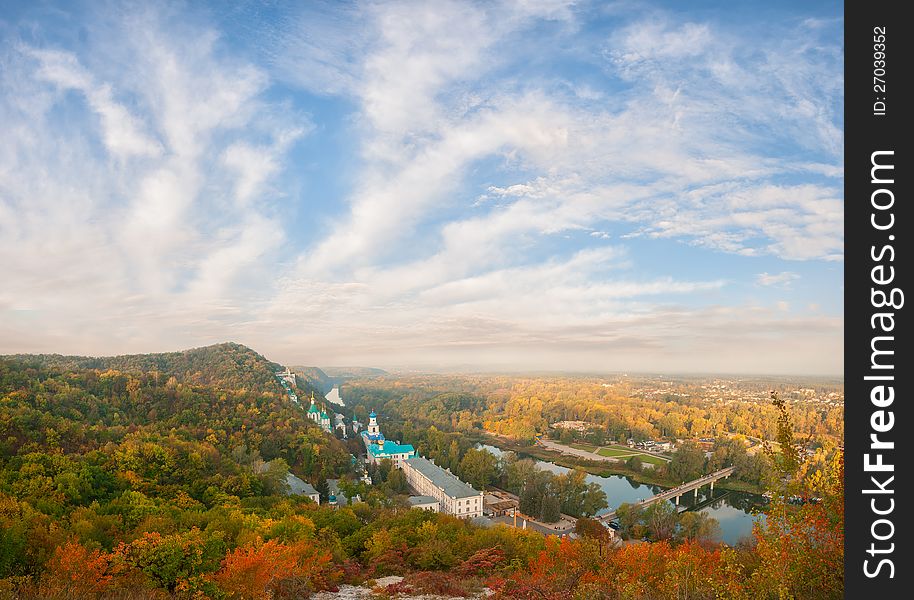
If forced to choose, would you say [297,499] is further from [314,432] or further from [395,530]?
[314,432]

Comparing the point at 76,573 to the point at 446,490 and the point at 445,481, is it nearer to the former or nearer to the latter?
the point at 446,490

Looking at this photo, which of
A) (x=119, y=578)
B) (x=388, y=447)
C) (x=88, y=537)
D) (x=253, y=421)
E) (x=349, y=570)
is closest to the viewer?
(x=119, y=578)

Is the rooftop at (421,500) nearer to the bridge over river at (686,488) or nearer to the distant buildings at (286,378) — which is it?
the bridge over river at (686,488)

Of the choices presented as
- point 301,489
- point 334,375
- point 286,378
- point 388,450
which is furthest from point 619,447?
point 334,375

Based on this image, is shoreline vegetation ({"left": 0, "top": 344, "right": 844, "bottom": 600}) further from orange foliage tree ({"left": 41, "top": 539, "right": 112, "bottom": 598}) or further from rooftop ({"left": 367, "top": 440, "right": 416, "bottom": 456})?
rooftop ({"left": 367, "top": 440, "right": 416, "bottom": 456})
